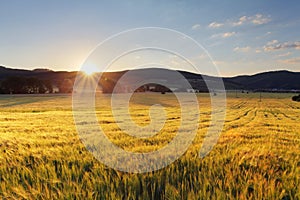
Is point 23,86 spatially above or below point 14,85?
below

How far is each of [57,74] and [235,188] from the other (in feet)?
351

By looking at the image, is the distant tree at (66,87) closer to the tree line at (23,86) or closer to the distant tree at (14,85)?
the tree line at (23,86)

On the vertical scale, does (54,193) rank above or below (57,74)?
below

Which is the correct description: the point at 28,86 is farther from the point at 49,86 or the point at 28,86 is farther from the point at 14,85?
the point at 49,86

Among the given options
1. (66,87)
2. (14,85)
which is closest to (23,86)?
(14,85)

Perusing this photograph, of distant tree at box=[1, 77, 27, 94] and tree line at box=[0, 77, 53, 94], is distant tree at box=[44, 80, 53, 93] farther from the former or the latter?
distant tree at box=[1, 77, 27, 94]

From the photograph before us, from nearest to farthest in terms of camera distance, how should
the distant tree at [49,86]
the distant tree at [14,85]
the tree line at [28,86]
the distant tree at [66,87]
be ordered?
the distant tree at [14,85] < the tree line at [28,86] < the distant tree at [66,87] < the distant tree at [49,86]

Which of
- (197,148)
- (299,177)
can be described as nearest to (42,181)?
(197,148)

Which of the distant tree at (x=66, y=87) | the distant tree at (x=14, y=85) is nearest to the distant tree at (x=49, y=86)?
the distant tree at (x=66, y=87)

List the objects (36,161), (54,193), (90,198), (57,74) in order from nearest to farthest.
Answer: (90,198), (54,193), (36,161), (57,74)

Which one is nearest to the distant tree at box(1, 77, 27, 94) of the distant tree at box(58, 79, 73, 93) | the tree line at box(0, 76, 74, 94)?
the tree line at box(0, 76, 74, 94)

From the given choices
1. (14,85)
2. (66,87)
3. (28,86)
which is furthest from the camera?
(66,87)

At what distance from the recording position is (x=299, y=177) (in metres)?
3.07

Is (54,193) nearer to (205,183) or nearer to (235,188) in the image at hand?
(205,183)
